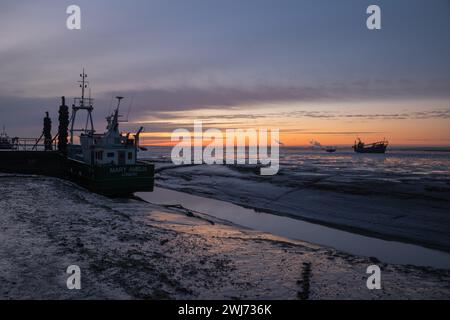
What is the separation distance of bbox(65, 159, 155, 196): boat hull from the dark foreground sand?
846 cm

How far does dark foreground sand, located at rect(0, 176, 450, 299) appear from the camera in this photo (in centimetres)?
725

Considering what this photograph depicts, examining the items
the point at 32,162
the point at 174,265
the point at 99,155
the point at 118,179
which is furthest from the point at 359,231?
the point at 32,162

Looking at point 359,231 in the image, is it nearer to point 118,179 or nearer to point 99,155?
point 118,179

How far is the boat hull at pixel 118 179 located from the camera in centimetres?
2294

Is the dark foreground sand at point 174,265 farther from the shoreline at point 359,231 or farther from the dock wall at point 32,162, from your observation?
the dock wall at point 32,162

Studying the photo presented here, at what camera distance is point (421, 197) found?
2405 cm

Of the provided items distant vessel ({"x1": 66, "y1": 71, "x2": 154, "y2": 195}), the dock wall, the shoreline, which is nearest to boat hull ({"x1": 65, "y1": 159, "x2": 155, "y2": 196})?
distant vessel ({"x1": 66, "y1": 71, "x2": 154, "y2": 195})

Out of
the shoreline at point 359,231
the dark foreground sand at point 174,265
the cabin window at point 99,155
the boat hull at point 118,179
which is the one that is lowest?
the shoreline at point 359,231

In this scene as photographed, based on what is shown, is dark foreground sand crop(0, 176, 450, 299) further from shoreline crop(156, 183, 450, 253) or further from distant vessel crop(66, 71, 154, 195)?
distant vessel crop(66, 71, 154, 195)

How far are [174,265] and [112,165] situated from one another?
16362mm

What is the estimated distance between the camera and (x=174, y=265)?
8.85 meters

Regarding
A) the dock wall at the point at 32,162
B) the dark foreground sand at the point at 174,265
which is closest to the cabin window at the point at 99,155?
the dock wall at the point at 32,162
